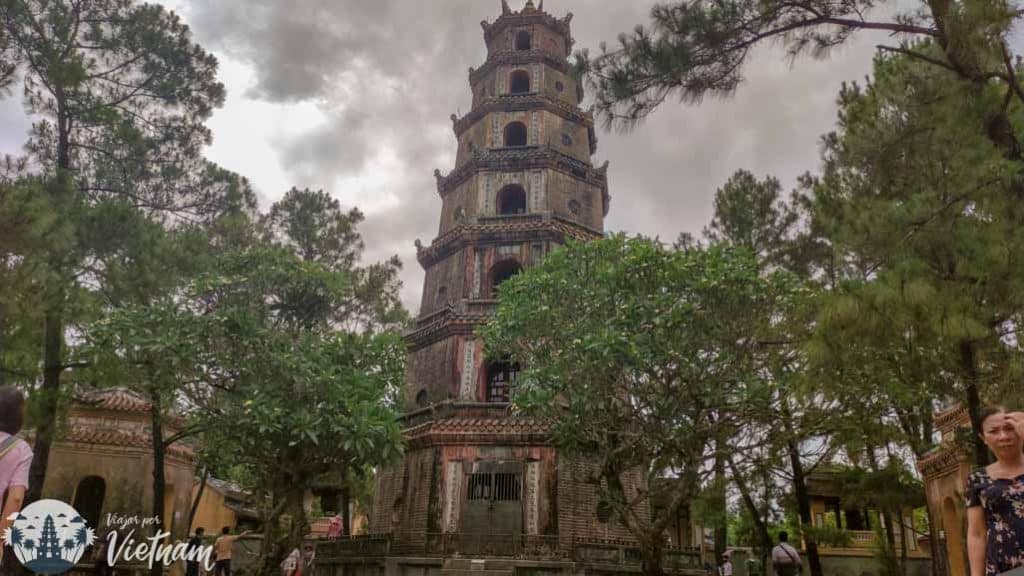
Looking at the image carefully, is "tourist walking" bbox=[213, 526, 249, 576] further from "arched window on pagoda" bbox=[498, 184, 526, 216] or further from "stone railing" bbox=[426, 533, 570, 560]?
"arched window on pagoda" bbox=[498, 184, 526, 216]

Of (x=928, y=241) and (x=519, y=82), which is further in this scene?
(x=519, y=82)

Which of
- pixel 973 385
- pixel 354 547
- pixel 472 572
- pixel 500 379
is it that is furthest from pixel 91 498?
pixel 973 385

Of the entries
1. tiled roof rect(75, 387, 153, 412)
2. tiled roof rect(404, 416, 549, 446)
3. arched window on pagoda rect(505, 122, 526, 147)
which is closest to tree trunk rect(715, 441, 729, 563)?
tiled roof rect(404, 416, 549, 446)

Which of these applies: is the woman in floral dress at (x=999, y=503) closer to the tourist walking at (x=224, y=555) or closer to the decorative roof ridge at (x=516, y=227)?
the tourist walking at (x=224, y=555)

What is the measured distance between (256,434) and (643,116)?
10.4 metres

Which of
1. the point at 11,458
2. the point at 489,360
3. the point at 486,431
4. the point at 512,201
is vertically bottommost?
the point at 11,458

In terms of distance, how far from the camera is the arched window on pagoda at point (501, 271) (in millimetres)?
22422

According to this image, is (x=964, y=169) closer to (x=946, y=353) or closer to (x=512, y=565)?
(x=946, y=353)

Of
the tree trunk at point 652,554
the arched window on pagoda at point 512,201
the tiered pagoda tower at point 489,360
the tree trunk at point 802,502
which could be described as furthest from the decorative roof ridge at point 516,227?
the tree trunk at point 652,554

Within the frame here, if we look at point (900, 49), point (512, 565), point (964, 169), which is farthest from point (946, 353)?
point (512, 565)

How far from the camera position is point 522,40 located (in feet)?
90.3

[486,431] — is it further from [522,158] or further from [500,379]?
[522,158]

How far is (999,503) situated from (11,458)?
584 cm

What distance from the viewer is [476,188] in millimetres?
24031
